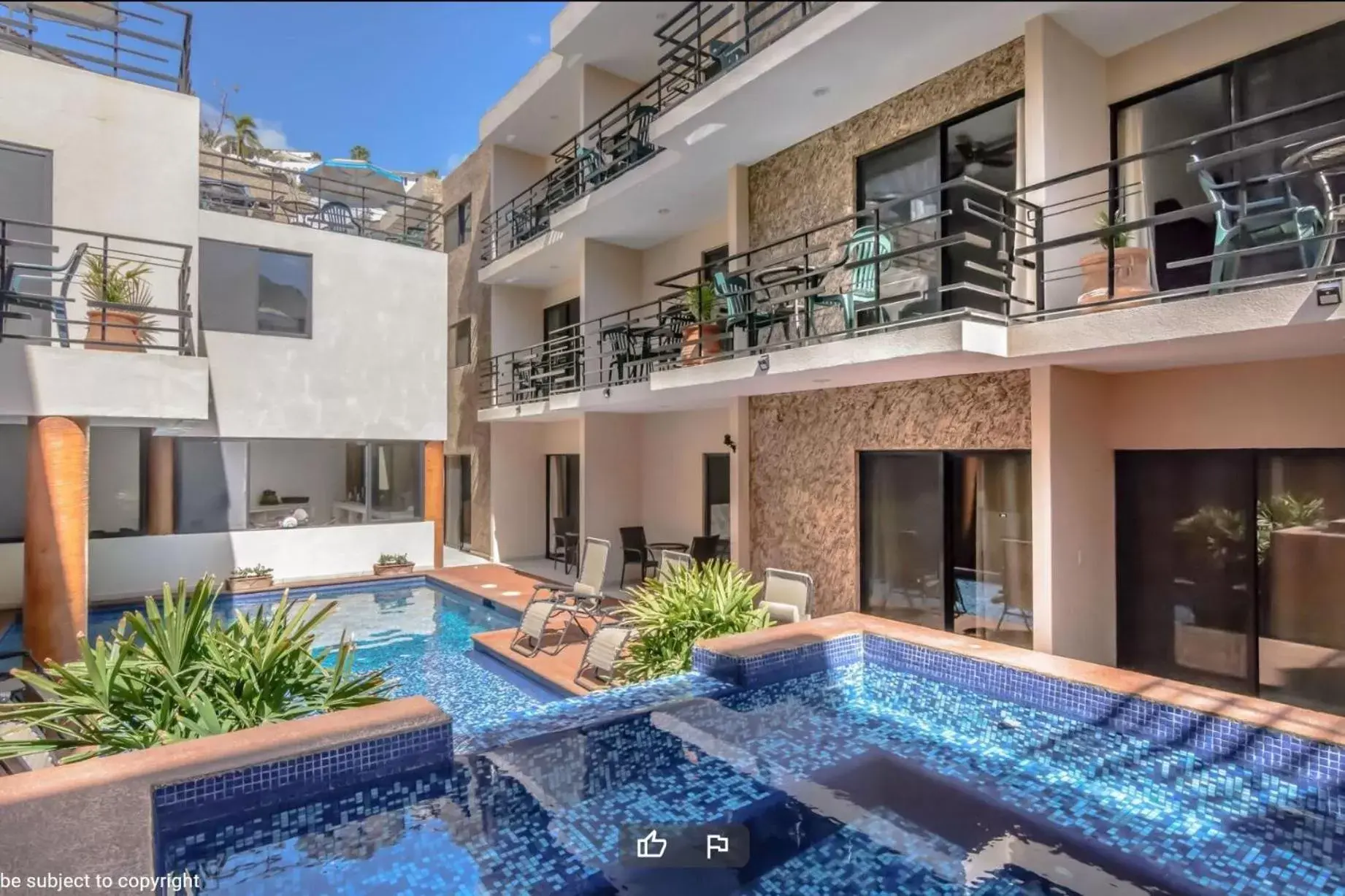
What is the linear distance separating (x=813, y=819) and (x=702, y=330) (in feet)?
20.6

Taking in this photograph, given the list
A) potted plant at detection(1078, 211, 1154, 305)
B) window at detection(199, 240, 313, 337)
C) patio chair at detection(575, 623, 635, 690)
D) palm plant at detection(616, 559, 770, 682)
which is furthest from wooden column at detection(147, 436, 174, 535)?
potted plant at detection(1078, 211, 1154, 305)

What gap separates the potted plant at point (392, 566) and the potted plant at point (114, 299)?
6082mm

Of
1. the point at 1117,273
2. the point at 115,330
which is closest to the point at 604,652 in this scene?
the point at 1117,273

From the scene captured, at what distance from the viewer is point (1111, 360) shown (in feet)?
22.0

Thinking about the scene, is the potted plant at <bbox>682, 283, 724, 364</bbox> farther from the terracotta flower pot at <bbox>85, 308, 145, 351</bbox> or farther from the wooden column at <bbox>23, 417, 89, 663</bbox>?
the wooden column at <bbox>23, 417, 89, 663</bbox>

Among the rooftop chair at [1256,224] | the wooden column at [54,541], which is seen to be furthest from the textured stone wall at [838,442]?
the wooden column at [54,541]

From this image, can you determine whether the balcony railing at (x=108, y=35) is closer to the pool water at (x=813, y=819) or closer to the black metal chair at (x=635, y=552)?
the pool water at (x=813, y=819)

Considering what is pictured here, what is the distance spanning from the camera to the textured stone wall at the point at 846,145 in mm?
7715

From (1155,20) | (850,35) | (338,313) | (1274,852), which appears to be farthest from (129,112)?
(1274,852)

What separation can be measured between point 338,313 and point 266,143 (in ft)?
39.4

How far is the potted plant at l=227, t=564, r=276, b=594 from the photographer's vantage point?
12.8 m

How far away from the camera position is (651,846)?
4.36 metres

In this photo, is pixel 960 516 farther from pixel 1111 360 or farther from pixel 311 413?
pixel 311 413

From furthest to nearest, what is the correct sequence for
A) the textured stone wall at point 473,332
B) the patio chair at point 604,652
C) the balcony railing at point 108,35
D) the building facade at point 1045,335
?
the textured stone wall at point 473,332 → the patio chair at point 604,652 → the building facade at point 1045,335 → the balcony railing at point 108,35
